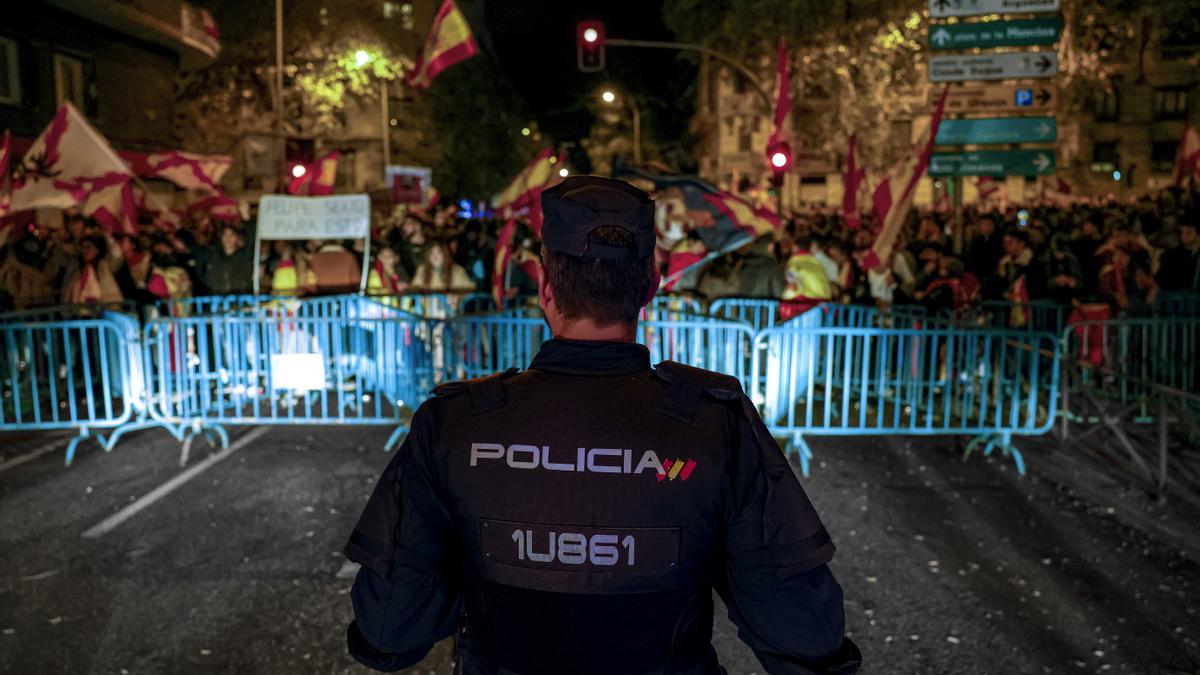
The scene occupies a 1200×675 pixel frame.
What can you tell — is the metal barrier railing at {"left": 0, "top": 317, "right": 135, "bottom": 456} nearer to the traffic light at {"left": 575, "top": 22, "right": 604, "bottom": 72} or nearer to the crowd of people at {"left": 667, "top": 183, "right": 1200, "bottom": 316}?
the crowd of people at {"left": 667, "top": 183, "right": 1200, "bottom": 316}

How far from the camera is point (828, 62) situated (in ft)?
106

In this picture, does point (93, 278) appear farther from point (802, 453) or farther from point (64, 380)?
point (802, 453)

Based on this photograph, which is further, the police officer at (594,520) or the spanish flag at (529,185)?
the spanish flag at (529,185)

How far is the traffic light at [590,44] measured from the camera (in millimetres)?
17125

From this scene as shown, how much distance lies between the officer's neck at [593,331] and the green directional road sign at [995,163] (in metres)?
13.6

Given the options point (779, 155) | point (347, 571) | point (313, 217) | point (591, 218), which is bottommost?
point (347, 571)

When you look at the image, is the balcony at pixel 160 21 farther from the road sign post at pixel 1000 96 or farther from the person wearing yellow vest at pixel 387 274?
the road sign post at pixel 1000 96

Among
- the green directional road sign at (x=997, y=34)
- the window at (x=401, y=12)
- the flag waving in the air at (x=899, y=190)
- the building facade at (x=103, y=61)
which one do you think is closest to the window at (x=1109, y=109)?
the window at (x=401, y=12)

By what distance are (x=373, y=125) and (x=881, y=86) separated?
22.2m

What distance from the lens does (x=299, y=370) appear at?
7754 millimetres

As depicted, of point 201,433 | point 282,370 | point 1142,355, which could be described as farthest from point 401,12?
point 1142,355

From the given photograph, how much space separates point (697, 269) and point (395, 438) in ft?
15.6

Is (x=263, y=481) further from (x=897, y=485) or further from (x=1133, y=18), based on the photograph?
(x=1133, y=18)

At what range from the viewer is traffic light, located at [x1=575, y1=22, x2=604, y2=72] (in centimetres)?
1712
